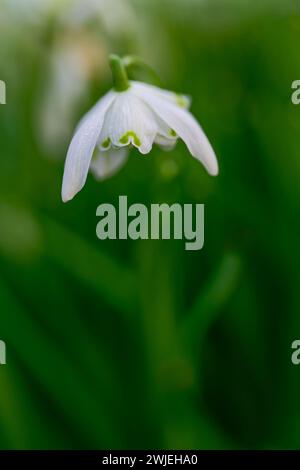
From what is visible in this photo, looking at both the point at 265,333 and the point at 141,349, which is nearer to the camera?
the point at 141,349

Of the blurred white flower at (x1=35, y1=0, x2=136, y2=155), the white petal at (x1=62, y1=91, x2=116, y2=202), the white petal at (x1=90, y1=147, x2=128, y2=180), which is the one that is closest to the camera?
the white petal at (x1=62, y1=91, x2=116, y2=202)

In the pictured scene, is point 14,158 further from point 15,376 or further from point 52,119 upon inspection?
point 15,376

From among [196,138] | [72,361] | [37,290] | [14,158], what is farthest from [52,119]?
[196,138]

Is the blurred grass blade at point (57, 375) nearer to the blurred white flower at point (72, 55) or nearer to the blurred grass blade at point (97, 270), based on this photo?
the blurred grass blade at point (97, 270)

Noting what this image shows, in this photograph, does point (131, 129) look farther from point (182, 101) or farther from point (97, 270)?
point (97, 270)

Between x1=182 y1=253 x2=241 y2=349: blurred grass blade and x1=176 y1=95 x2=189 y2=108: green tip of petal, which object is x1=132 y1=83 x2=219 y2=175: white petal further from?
x1=182 y1=253 x2=241 y2=349: blurred grass blade

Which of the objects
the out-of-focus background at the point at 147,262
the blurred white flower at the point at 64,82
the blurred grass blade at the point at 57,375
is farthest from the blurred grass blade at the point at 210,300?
the blurred white flower at the point at 64,82

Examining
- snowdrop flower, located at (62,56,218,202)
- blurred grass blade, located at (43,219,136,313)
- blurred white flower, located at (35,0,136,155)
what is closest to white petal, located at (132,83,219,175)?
snowdrop flower, located at (62,56,218,202)
